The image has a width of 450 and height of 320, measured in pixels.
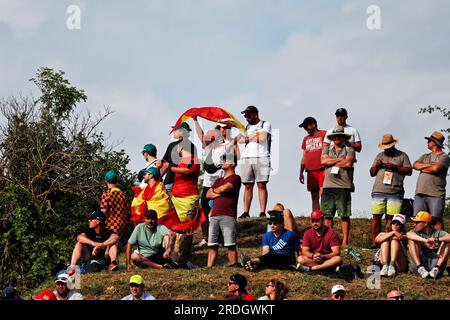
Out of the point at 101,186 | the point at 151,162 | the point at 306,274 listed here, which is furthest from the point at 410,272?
the point at 101,186

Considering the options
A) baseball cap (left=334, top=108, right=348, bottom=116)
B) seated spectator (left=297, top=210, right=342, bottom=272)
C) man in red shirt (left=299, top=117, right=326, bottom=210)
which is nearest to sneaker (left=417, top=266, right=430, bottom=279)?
seated spectator (left=297, top=210, right=342, bottom=272)

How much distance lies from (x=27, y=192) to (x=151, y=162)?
5100mm

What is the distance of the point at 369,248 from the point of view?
733 inches

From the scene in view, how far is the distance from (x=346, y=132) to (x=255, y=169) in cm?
187

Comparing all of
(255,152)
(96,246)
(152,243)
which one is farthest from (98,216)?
(255,152)

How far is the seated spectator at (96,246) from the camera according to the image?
16.7m

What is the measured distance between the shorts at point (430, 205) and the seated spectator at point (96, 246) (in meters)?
5.14

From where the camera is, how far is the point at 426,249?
16156 millimetres

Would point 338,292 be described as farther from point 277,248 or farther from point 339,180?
point 339,180

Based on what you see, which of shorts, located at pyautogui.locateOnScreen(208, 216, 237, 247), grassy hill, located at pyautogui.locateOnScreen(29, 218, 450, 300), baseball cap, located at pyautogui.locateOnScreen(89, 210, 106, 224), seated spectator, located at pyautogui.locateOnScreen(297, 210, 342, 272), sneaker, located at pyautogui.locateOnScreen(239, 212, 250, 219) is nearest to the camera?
grassy hill, located at pyautogui.locateOnScreen(29, 218, 450, 300)

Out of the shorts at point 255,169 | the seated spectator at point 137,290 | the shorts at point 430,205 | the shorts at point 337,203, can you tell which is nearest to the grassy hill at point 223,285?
the seated spectator at point 137,290

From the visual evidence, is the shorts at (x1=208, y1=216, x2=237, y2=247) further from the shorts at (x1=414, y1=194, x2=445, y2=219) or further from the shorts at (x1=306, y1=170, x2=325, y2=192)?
the shorts at (x1=414, y1=194, x2=445, y2=219)

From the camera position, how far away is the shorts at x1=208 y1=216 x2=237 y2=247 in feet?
54.2

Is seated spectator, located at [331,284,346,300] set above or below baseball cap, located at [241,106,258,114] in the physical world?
below
